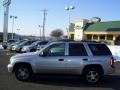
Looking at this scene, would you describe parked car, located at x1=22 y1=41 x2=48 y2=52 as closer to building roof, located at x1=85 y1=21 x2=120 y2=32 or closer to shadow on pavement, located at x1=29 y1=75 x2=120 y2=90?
shadow on pavement, located at x1=29 y1=75 x2=120 y2=90

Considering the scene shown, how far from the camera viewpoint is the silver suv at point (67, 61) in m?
12.9

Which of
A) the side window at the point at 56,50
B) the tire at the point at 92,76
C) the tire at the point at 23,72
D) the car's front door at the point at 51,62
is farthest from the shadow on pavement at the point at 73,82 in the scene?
the side window at the point at 56,50

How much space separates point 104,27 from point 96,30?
2.04 meters

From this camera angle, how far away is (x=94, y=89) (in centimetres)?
1205

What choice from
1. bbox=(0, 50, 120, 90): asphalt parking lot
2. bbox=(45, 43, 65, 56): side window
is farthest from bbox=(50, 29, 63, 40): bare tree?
bbox=(45, 43, 65, 56): side window

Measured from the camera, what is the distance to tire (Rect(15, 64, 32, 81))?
1306cm

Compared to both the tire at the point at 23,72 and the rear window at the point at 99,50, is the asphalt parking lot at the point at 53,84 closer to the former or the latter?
the tire at the point at 23,72

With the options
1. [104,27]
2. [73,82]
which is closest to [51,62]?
[73,82]

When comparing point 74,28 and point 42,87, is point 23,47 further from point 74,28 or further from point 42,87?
point 74,28

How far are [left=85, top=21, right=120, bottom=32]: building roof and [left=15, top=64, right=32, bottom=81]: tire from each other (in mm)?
58203

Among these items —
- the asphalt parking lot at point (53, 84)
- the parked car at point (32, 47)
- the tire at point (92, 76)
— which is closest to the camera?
the asphalt parking lot at point (53, 84)

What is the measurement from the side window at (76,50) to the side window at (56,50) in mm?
323

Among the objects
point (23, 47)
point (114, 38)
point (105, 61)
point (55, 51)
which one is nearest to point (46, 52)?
point (55, 51)

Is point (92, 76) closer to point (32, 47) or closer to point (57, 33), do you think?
point (32, 47)
